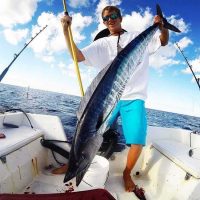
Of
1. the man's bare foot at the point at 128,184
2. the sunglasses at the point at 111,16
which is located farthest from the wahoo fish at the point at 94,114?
the man's bare foot at the point at 128,184

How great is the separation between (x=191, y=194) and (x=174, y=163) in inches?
23.2

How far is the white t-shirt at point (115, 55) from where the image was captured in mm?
2754

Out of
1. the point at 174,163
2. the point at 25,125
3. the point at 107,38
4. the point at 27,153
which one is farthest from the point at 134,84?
the point at 25,125

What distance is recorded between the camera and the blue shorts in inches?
121

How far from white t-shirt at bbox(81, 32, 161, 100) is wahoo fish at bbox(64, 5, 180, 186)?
60.7 inches

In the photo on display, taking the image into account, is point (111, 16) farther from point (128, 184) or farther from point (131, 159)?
point (128, 184)

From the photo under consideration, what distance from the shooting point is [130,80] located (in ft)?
9.82

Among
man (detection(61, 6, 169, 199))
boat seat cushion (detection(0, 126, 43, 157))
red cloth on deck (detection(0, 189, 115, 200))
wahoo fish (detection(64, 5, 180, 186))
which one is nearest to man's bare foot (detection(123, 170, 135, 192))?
man (detection(61, 6, 169, 199))

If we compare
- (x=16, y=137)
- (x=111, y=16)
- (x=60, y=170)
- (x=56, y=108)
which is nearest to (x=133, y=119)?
(x=60, y=170)

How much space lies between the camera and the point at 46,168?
355cm

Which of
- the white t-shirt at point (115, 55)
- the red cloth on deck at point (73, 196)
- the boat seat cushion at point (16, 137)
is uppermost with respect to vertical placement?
the white t-shirt at point (115, 55)

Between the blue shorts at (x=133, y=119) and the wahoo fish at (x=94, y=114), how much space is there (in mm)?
1847

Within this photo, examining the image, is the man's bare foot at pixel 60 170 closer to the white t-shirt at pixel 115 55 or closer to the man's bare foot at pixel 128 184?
the man's bare foot at pixel 128 184

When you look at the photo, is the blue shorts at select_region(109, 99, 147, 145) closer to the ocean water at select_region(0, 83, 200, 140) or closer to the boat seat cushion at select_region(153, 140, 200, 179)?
the boat seat cushion at select_region(153, 140, 200, 179)
